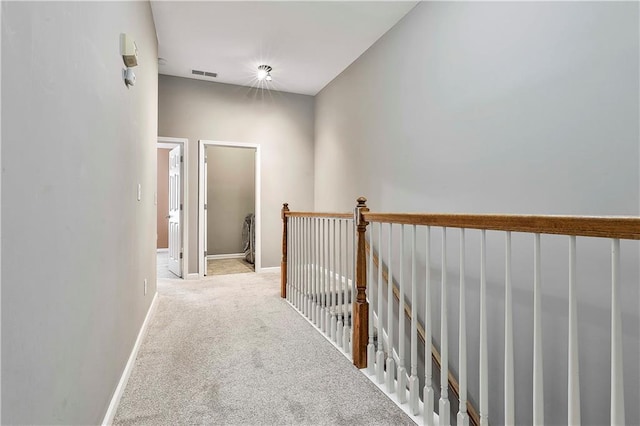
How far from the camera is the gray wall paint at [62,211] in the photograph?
2.39 ft

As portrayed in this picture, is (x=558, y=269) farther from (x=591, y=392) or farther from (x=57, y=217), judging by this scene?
(x=57, y=217)

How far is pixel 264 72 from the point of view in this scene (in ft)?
14.4

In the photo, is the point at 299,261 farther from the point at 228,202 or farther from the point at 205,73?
the point at 228,202

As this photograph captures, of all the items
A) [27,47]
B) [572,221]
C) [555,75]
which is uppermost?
[555,75]

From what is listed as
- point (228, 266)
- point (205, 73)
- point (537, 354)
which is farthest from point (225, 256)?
point (537, 354)

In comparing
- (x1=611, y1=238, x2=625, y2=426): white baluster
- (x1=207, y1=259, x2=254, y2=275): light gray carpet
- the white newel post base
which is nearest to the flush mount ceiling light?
(x1=207, y1=259, x2=254, y2=275): light gray carpet

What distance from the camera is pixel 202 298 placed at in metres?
3.69

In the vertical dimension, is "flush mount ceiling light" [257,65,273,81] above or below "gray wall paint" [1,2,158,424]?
above

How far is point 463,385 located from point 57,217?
5.09 feet

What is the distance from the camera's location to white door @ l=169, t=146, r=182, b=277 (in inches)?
186

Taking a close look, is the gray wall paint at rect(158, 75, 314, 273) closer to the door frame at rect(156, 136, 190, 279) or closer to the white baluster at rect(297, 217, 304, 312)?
the door frame at rect(156, 136, 190, 279)

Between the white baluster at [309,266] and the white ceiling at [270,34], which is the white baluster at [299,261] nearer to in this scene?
the white baluster at [309,266]

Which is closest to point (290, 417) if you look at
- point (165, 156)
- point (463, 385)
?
point (463, 385)

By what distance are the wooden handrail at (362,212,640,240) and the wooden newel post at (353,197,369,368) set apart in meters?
0.67
